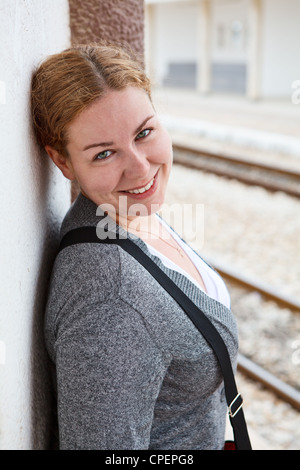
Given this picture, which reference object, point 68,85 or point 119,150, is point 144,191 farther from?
point 68,85

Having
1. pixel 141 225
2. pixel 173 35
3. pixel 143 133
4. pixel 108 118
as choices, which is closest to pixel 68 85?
pixel 108 118

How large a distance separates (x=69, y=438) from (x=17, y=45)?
96cm

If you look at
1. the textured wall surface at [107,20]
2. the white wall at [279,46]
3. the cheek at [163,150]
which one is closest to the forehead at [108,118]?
the cheek at [163,150]

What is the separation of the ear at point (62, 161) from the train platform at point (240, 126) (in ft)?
26.9

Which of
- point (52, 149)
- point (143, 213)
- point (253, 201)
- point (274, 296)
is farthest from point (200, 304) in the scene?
point (253, 201)

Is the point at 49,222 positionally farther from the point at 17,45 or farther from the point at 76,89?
the point at 17,45

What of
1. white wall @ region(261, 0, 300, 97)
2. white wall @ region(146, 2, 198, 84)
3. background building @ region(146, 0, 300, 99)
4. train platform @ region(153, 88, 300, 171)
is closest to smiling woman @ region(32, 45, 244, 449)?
train platform @ region(153, 88, 300, 171)

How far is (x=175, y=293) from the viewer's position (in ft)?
4.45

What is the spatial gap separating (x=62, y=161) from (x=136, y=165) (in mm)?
224

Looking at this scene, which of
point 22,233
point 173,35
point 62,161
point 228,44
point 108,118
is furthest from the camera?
point 173,35

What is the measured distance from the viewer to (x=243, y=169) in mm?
9008

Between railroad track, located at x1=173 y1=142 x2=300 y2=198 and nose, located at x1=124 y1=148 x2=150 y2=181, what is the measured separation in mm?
6241

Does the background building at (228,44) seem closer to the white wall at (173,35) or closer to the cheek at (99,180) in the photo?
the white wall at (173,35)

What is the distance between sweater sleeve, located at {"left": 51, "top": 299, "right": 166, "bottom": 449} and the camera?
1.19 m
